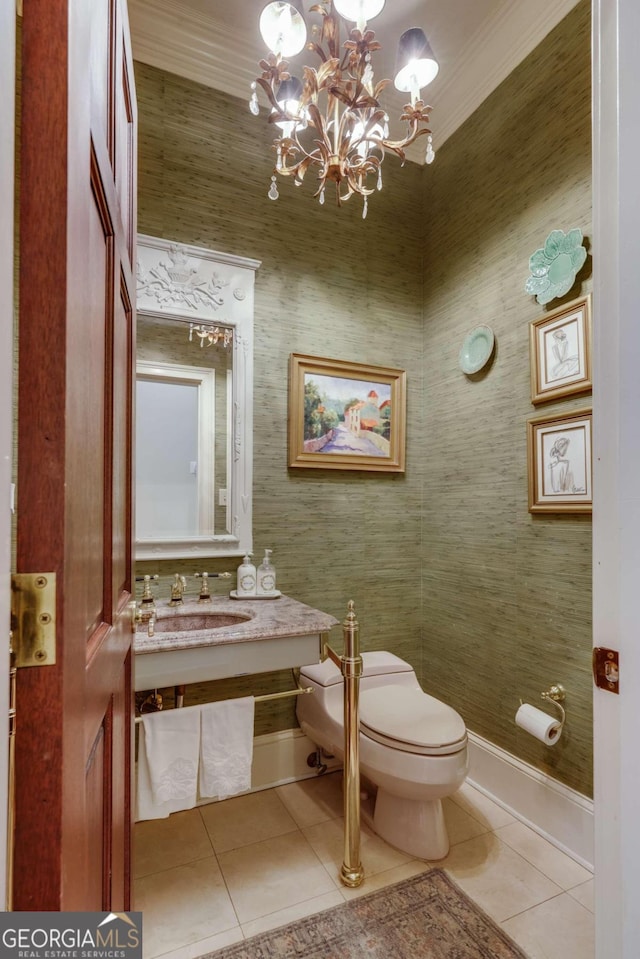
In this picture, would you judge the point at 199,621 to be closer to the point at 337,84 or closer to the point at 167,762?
the point at 167,762

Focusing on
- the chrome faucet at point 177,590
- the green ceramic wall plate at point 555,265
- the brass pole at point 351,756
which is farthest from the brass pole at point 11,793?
the green ceramic wall plate at point 555,265

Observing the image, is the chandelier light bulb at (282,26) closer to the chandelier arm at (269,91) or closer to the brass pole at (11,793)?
the chandelier arm at (269,91)

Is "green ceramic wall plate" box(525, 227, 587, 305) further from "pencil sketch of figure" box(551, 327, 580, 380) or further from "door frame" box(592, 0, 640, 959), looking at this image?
"door frame" box(592, 0, 640, 959)

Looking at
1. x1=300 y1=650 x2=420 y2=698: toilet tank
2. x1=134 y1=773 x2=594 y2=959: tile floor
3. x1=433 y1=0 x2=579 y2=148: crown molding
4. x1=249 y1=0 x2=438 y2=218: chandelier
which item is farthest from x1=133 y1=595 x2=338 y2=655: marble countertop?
x1=433 y1=0 x2=579 y2=148: crown molding

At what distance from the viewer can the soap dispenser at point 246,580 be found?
1.98 metres

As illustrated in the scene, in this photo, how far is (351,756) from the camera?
1.54m

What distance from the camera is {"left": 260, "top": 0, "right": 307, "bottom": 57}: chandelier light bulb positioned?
140 cm

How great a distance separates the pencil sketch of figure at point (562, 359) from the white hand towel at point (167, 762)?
5.86ft

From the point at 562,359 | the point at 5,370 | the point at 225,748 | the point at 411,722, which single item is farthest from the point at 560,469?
the point at 5,370

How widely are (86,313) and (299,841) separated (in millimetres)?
1936

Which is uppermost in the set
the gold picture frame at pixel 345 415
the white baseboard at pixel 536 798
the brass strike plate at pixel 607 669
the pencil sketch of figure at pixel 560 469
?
the gold picture frame at pixel 345 415

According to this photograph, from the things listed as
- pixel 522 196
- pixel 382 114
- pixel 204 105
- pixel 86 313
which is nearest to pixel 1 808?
pixel 86 313

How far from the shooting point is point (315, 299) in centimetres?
224

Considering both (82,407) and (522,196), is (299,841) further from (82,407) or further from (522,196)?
(522,196)
